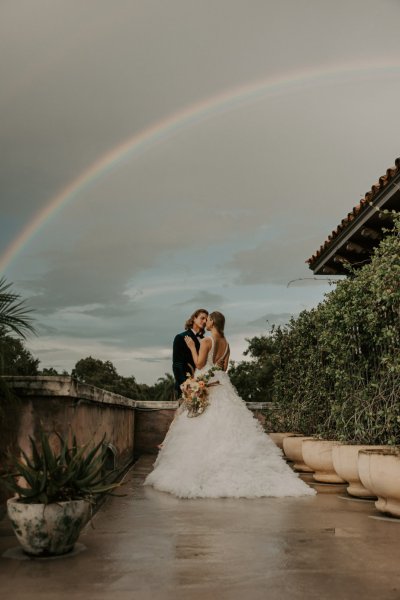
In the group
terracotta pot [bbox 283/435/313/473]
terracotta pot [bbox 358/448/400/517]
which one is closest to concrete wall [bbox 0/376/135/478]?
terracotta pot [bbox 358/448/400/517]

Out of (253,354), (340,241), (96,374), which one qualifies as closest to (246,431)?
(340,241)

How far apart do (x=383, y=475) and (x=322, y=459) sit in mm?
2912

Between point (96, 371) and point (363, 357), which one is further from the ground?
point (96, 371)

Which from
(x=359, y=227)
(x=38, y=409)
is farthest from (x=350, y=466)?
(x=359, y=227)

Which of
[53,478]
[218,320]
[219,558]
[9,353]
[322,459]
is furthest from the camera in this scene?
[218,320]

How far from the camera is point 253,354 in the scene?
99.0 ft

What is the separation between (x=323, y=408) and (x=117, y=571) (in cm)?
628

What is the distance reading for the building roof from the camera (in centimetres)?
807

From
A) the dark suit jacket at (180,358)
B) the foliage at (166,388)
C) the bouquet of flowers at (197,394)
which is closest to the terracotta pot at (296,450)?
the dark suit jacket at (180,358)

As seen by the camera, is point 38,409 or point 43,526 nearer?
point 43,526

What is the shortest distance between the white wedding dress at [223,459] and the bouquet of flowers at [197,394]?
76mm

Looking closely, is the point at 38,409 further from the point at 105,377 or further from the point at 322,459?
the point at 105,377

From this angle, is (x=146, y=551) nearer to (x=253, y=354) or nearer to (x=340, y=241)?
(x=340, y=241)

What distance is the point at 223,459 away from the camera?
673cm
